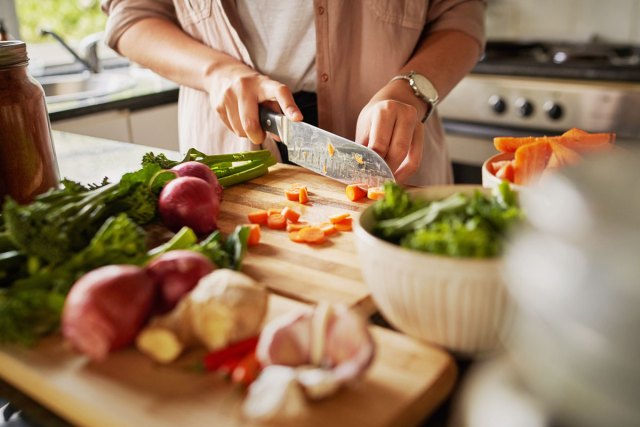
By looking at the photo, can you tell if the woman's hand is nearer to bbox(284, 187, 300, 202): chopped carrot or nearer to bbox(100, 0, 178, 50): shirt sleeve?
bbox(284, 187, 300, 202): chopped carrot

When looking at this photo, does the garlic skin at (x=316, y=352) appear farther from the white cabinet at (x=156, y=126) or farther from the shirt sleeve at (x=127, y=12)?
the white cabinet at (x=156, y=126)

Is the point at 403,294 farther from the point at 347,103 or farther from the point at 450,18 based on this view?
the point at 450,18

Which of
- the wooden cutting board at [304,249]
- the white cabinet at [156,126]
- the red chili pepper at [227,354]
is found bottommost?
the white cabinet at [156,126]

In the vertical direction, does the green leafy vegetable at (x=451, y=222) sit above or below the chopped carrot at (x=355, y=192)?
above

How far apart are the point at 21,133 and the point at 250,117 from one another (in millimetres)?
508

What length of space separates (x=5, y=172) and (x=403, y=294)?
0.85 m

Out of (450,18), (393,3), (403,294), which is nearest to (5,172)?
(403,294)

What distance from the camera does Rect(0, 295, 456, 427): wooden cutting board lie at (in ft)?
2.15

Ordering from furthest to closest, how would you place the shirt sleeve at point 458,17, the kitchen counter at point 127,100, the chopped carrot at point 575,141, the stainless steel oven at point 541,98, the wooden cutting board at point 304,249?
the stainless steel oven at point 541,98 < the kitchen counter at point 127,100 < the shirt sleeve at point 458,17 < the chopped carrot at point 575,141 < the wooden cutting board at point 304,249

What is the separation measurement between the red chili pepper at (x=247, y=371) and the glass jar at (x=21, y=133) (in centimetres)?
72

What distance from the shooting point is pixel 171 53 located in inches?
65.8

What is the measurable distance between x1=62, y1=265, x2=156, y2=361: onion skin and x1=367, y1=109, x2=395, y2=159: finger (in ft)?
2.35

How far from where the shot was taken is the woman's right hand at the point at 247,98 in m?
1.44

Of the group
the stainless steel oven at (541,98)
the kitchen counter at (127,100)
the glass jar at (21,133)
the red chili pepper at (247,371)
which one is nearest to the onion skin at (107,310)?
the red chili pepper at (247,371)
